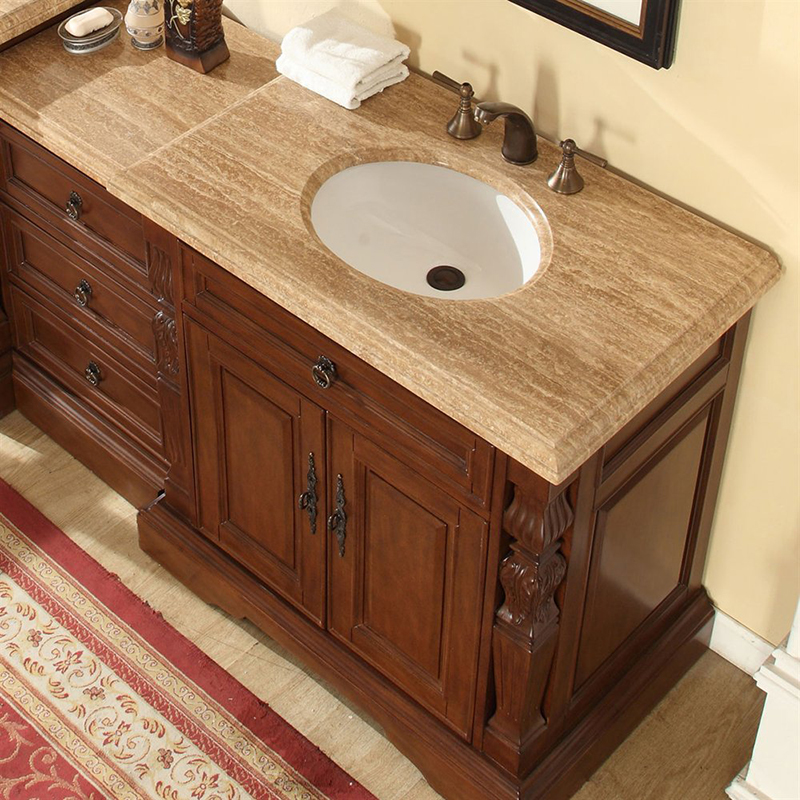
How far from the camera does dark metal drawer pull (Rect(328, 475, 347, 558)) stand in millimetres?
2275

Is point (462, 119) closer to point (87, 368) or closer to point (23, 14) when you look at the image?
point (23, 14)

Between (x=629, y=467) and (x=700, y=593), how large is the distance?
0.64 meters

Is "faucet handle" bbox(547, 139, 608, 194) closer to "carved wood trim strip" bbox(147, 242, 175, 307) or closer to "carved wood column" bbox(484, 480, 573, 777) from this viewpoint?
"carved wood column" bbox(484, 480, 573, 777)

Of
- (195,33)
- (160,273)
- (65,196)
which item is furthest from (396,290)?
(65,196)

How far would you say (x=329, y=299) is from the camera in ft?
6.61

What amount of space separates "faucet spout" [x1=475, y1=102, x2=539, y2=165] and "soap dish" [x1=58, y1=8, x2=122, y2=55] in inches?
32.8

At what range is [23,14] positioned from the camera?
2555 millimetres

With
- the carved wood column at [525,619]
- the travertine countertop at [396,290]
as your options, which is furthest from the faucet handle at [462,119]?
the carved wood column at [525,619]

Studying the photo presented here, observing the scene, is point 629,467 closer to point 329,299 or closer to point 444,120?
point 329,299

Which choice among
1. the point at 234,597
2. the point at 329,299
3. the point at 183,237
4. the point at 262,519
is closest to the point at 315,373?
the point at 329,299

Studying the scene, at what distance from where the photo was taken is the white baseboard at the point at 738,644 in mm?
2623

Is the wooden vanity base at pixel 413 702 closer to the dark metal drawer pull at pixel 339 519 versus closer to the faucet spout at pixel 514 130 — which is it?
the dark metal drawer pull at pixel 339 519

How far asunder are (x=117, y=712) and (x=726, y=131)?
155 centimetres

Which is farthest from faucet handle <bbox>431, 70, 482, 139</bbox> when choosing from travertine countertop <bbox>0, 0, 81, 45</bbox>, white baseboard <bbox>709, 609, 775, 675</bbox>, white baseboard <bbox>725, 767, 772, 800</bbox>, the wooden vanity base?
white baseboard <bbox>725, 767, 772, 800</bbox>
